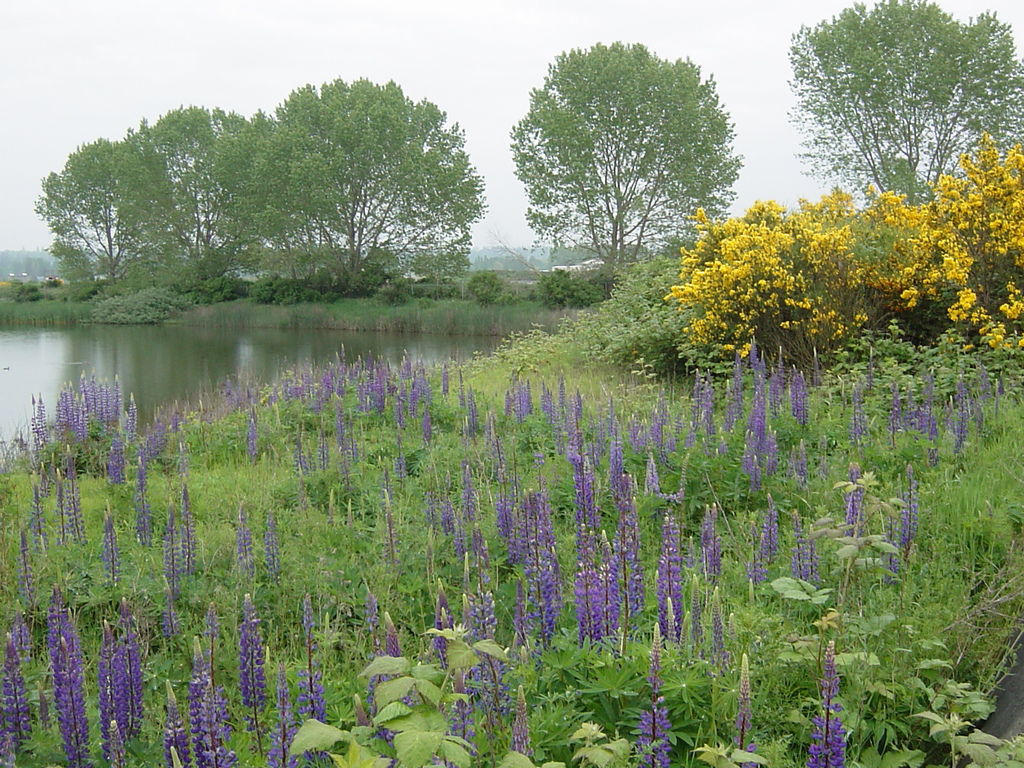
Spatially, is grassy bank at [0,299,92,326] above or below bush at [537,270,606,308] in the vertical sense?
below

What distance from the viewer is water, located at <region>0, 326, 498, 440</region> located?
15.6m

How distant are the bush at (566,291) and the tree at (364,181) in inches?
340

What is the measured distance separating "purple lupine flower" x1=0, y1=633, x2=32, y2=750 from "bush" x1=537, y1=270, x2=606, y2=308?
29565 mm

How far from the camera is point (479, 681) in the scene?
8.27 feet

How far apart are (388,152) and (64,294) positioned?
20754 millimetres

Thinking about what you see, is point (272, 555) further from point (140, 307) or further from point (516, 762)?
point (140, 307)

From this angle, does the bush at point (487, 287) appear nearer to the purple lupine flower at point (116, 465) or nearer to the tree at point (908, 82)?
the tree at point (908, 82)

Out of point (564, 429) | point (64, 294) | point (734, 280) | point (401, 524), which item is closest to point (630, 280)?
point (734, 280)

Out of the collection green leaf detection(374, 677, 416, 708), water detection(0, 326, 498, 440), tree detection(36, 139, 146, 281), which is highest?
tree detection(36, 139, 146, 281)

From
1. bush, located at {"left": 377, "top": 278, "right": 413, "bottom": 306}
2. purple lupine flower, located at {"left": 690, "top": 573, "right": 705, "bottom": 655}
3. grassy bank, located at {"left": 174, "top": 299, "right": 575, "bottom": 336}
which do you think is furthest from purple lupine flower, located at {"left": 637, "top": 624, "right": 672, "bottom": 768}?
bush, located at {"left": 377, "top": 278, "right": 413, "bottom": 306}

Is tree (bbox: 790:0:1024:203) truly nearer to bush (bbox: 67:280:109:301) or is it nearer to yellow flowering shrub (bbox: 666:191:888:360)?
yellow flowering shrub (bbox: 666:191:888:360)

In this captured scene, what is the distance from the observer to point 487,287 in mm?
35156

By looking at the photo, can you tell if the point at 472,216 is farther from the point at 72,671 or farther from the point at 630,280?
the point at 72,671

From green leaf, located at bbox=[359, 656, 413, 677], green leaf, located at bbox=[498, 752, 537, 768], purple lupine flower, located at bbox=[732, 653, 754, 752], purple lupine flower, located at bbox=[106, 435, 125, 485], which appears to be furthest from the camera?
purple lupine flower, located at bbox=[106, 435, 125, 485]
